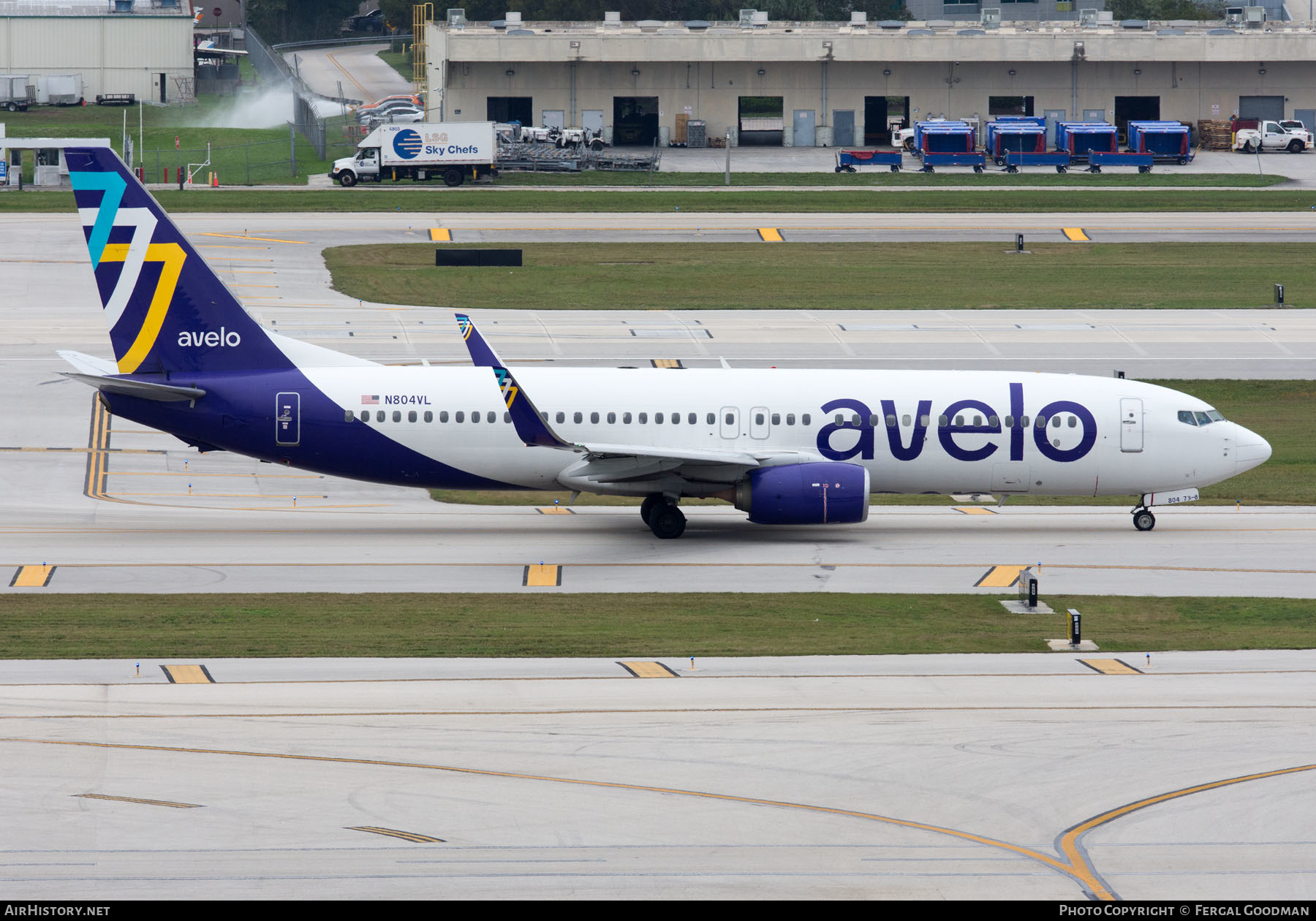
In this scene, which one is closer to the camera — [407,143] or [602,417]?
[602,417]

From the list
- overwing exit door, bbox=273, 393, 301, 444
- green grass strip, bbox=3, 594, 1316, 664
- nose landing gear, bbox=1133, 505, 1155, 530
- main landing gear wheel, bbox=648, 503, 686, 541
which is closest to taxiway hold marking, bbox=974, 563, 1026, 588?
green grass strip, bbox=3, 594, 1316, 664

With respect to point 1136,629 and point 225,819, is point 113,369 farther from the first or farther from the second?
point 1136,629

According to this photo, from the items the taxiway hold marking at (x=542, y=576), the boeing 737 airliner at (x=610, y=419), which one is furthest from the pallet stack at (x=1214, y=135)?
the taxiway hold marking at (x=542, y=576)

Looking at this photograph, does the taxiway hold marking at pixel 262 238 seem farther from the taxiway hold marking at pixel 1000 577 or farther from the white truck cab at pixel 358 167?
the taxiway hold marking at pixel 1000 577

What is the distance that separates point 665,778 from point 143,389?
1903 cm

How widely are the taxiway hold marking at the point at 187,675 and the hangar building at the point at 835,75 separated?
88808mm

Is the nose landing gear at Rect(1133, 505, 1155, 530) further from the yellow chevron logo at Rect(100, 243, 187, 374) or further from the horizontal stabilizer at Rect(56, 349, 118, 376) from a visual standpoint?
the horizontal stabilizer at Rect(56, 349, 118, 376)

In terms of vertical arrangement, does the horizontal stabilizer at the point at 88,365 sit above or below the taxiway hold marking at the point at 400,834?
above

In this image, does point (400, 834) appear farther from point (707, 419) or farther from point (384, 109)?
point (384, 109)

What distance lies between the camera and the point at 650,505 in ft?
119

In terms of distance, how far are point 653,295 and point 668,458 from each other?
31.0 meters

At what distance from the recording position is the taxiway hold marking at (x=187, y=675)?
2467 cm

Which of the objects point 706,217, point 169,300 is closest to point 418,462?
point 169,300

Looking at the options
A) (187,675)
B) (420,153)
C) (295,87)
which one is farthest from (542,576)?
(295,87)
